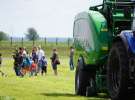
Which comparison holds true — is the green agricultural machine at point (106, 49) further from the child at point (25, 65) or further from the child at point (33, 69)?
the child at point (33, 69)

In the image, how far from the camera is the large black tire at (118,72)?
1456 cm

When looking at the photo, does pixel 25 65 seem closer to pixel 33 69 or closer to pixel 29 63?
pixel 29 63

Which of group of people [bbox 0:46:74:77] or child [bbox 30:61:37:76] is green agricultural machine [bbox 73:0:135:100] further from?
child [bbox 30:61:37:76]

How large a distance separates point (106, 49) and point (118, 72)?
116 inches

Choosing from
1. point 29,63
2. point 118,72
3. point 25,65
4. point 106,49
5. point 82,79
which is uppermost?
point 106,49

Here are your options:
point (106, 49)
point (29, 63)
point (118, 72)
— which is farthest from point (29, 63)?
point (118, 72)

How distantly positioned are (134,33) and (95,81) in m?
5.13

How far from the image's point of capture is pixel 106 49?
17969mm

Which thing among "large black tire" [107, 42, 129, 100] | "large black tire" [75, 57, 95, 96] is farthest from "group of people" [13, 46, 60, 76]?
"large black tire" [107, 42, 129, 100]

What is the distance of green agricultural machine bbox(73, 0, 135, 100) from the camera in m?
14.6

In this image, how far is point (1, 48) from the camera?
83.6 m

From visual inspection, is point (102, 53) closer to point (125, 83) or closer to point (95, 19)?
point (95, 19)

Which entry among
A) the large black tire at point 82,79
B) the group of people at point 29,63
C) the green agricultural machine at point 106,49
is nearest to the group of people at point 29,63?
the group of people at point 29,63

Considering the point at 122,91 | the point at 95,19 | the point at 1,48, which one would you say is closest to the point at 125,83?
the point at 122,91
